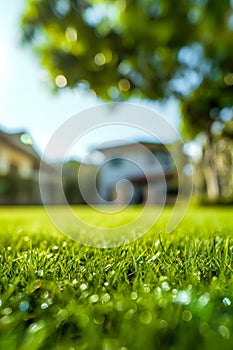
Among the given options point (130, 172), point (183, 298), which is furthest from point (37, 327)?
point (130, 172)

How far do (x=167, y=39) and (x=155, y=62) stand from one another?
2311 mm

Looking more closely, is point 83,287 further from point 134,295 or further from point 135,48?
point 135,48

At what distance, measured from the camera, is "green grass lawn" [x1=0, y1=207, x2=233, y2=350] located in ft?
2.06

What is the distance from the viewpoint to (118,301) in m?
0.80

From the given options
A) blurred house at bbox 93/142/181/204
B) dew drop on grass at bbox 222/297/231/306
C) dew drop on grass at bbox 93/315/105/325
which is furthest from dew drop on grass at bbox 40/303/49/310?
blurred house at bbox 93/142/181/204

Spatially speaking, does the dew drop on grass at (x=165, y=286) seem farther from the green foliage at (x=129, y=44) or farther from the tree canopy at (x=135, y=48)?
the green foliage at (x=129, y=44)

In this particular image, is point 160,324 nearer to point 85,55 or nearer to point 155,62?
point 85,55

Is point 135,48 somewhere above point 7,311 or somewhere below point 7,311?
above

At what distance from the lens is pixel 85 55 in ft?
31.4

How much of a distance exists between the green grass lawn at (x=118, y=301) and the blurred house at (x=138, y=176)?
1241cm

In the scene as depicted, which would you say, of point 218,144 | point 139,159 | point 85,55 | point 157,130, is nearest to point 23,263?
point 157,130

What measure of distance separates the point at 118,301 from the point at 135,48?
32.1 feet

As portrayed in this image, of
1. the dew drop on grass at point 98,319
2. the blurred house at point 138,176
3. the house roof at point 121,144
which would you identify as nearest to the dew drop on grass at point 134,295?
the dew drop on grass at point 98,319

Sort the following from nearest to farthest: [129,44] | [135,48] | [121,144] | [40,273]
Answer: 1. [40,273]
2. [129,44]
3. [135,48]
4. [121,144]
